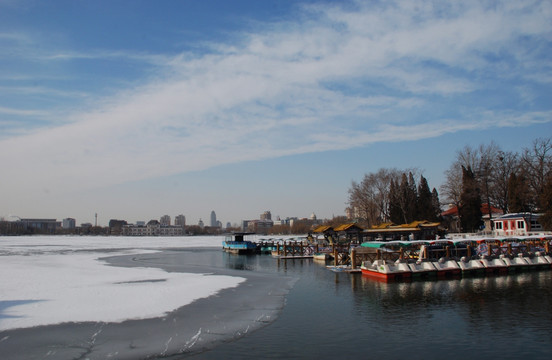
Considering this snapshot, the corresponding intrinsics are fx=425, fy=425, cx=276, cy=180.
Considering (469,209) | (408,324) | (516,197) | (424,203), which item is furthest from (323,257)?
(424,203)

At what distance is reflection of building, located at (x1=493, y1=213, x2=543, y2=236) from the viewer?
180ft

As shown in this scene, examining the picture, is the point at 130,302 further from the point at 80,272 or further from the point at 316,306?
the point at 80,272

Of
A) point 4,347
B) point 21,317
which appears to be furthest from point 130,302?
point 4,347

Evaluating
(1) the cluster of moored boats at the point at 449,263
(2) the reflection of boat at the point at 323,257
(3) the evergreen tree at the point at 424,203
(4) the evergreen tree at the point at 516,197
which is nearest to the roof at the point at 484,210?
(3) the evergreen tree at the point at 424,203

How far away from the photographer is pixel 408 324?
17.3 m

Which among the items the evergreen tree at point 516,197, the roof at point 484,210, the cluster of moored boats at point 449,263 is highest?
the evergreen tree at point 516,197

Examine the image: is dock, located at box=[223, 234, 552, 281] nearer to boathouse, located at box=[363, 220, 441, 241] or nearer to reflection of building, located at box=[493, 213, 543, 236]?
reflection of building, located at box=[493, 213, 543, 236]

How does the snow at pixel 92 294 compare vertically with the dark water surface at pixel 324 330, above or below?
above

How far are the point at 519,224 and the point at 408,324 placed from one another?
48.0m

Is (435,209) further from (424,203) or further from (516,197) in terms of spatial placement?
(516,197)

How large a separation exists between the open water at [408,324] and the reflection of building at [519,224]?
31.0m

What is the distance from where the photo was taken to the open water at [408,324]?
13648 millimetres

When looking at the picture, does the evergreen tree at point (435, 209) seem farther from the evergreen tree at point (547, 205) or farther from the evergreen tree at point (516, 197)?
the evergreen tree at point (547, 205)

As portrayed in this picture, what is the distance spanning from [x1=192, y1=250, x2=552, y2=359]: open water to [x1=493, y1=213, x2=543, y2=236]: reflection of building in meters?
31.0
